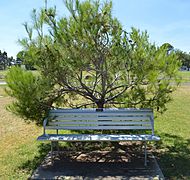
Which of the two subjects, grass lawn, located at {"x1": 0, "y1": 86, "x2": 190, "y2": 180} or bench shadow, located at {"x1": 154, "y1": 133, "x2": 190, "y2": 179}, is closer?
bench shadow, located at {"x1": 154, "y1": 133, "x2": 190, "y2": 179}

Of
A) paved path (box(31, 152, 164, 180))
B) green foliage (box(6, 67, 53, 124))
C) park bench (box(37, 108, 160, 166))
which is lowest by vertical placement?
paved path (box(31, 152, 164, 180))

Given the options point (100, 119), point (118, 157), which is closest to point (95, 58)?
point (100, 119)

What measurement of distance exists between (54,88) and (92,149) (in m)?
1.50

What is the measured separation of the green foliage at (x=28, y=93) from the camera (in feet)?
14.9

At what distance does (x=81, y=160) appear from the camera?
4836mm

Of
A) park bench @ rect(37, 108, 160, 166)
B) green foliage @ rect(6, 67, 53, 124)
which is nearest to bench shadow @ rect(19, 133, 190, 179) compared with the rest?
park bench @ rect(37, 108, 160, 166)

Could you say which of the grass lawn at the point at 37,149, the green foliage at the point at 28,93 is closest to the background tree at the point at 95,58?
the green foliage at the point at 28,93

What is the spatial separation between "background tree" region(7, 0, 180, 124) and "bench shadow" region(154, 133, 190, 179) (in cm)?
95

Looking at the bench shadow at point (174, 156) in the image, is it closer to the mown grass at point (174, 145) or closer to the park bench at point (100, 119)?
the mown grass at point (174, 145)

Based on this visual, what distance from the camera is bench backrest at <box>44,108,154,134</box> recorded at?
5.03m

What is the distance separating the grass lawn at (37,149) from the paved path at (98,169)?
0.65 feet

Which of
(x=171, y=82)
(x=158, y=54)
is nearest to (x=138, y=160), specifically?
(x=171, y=82)

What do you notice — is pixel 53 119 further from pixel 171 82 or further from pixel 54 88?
pixel 171 82

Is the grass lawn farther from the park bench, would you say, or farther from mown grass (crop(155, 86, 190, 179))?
the park bench
